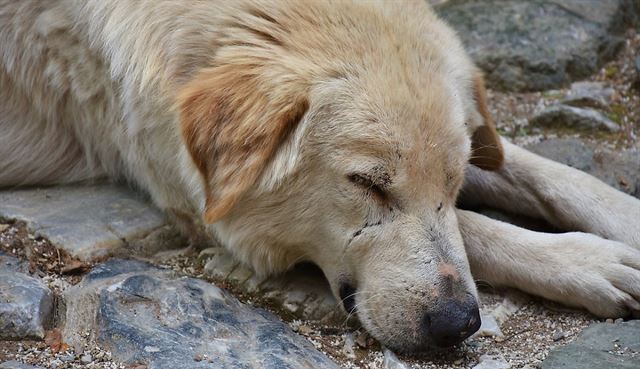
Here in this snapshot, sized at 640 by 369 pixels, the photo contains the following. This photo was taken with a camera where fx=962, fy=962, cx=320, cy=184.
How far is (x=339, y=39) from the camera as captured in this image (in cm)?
348

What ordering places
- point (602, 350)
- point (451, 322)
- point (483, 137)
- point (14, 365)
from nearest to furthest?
point (14, 365), point (451, 322), point (602, 350), point (483, 137)

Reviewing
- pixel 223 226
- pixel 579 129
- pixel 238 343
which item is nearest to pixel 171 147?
pixel 223 226

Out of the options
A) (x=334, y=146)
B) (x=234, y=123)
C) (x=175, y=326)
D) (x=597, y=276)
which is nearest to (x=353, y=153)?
(x=334, y=146)

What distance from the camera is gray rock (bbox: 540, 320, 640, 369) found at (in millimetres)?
3234

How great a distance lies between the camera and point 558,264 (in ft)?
12.2

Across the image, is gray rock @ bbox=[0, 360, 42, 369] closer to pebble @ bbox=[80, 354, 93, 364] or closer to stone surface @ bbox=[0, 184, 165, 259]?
pebble @ bbox=[80, 354, 93, 364]

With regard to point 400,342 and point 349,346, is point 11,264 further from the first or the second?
point 400,342

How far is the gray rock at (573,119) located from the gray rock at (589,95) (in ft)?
0.56

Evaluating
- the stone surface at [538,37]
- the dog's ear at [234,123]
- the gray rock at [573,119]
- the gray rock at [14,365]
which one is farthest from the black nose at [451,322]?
the stone surface at [538,37]

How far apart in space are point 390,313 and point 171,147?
1099 mm

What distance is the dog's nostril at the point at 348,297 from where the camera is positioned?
353cm

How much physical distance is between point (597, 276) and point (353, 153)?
1.09 metres

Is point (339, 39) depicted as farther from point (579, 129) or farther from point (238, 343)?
point (579, 129)

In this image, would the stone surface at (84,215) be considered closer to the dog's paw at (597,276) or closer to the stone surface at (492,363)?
the stone surface at (492,363)
